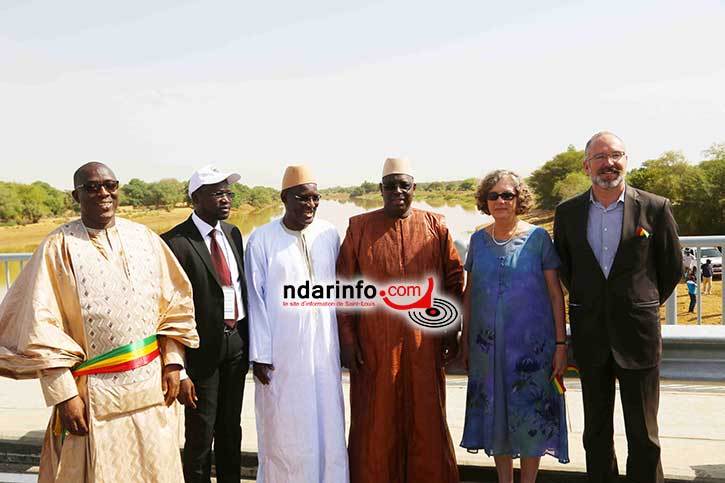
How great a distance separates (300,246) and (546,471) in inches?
85.9

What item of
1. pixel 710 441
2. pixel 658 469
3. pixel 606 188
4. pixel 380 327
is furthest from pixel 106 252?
pixel 710 441

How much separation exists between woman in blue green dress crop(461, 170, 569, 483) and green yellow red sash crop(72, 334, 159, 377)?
71.4 inches

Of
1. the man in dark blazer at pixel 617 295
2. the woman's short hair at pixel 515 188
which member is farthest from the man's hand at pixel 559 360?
the woman's short hair at pixel 515 188

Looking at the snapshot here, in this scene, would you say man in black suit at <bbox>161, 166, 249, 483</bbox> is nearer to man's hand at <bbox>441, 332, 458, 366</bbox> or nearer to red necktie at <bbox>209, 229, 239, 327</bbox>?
red necktie at <bbox>209, 229, 239, 327</bbox>

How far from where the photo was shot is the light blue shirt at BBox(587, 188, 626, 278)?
3615 millimetres

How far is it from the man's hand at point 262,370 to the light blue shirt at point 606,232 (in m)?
2.01

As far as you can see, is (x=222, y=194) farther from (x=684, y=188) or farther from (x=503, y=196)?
(x=684, y=188)

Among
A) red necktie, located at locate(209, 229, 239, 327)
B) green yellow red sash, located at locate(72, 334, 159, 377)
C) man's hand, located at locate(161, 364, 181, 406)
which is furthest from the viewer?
red necktie, located at locate(209, 229, 239, 327)

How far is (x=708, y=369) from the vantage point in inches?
165

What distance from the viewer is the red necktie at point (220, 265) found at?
12.7ft

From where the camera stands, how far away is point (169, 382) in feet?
11.3

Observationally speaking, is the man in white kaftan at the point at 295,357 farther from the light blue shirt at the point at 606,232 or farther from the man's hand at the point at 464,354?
the light blue shirt at the point at 606,232

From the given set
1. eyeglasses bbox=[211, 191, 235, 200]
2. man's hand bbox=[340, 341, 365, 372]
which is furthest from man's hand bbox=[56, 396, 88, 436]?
man's hand bbox=[340, 341, 365, 372]

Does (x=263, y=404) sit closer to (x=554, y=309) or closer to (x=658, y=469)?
(x=554, y=309)
